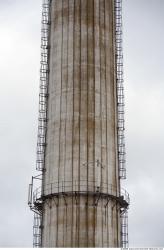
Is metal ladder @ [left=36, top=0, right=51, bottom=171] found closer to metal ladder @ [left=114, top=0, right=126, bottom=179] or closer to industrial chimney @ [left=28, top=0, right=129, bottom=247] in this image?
industrial chimney @ [left=28, top=0, right=129, bottom=247]

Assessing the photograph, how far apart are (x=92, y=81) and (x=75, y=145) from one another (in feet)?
20.4

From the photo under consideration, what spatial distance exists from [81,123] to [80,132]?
→ 839 mm

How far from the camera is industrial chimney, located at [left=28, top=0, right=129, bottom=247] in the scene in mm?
46594

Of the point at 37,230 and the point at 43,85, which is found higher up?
the point at 43,85

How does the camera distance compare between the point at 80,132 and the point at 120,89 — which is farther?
the point at 120,89

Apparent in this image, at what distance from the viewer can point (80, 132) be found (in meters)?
48.1

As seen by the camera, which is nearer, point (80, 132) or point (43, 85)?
point (80, 132)

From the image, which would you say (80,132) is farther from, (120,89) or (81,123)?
(120,89)

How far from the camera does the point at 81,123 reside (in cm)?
4838

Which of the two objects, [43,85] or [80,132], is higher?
[43,85]

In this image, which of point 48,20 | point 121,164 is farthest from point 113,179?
point 48,20

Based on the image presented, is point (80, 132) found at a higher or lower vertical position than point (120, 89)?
lower

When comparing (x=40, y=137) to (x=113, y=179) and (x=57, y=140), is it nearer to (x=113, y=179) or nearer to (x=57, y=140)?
(x=57, y=140)

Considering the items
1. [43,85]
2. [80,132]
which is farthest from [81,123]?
[43,85]
